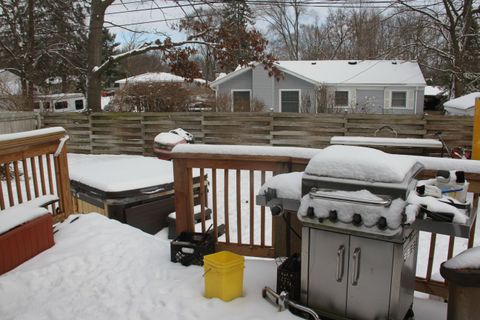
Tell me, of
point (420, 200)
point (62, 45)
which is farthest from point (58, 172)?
point (62, 45)

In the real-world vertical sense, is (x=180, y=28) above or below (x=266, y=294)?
above

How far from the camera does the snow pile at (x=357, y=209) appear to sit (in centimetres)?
193

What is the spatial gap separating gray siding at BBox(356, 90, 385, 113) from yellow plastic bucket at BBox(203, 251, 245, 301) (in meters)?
14.5

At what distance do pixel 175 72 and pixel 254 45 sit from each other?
7.65 feet

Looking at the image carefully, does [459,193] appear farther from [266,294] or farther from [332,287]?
[266,294]

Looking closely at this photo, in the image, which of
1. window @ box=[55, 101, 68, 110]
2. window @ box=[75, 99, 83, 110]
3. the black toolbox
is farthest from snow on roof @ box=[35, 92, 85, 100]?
the black toolbox

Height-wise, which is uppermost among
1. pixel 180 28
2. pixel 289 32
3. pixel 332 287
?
pixel 289 32

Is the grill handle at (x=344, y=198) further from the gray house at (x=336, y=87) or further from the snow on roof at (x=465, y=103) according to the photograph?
the gray house at (x=336, y=87)

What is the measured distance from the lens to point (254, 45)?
10.4 metres

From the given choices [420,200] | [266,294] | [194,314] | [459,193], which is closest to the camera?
[420,200]

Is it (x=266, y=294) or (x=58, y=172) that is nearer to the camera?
(x=266, y=294)

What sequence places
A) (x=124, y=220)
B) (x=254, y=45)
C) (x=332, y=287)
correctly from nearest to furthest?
(x=332, y=287) < (x=124, y=220) < (x=254, y=45)

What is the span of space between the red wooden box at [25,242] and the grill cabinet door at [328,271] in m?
2.28

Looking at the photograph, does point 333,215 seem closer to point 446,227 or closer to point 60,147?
point 446,227
